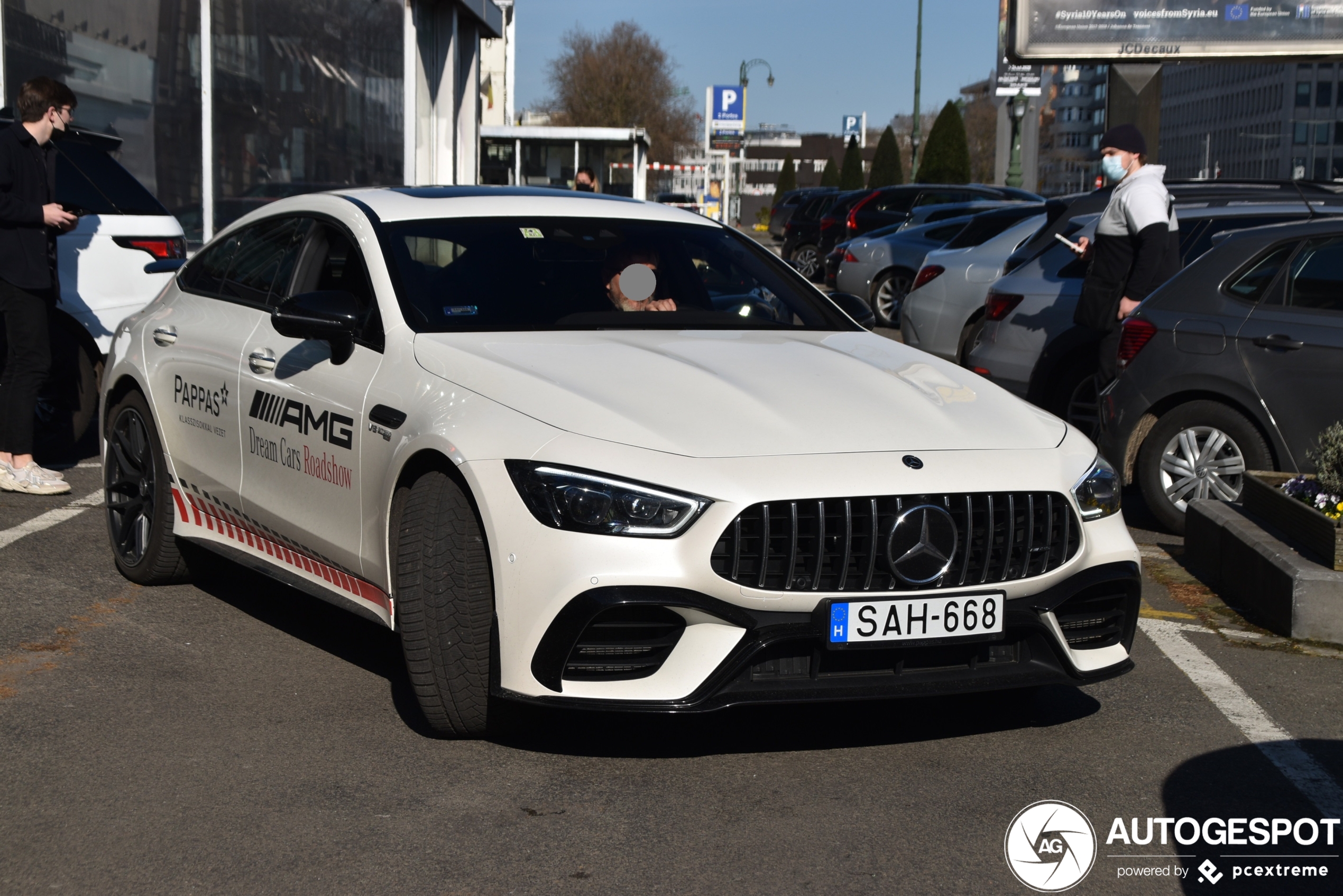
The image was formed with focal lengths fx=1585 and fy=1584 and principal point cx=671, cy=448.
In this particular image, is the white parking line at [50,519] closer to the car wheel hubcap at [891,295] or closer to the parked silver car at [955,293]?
the parked silver car at [955,293]

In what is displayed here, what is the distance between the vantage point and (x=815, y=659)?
3.96 metres

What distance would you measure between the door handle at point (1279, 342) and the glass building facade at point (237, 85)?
10340 mm

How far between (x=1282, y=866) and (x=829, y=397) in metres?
1.66

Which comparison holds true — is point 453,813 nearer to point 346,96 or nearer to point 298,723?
point 298,723

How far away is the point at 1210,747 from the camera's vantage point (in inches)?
177

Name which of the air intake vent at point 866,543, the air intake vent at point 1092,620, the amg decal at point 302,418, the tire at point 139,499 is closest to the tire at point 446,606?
the amg decal at point 302,418

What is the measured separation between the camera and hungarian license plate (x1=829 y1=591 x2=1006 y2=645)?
3910mm

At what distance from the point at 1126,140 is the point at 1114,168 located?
170 millimetres

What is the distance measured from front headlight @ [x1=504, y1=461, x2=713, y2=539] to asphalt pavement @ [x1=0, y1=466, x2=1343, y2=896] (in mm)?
686

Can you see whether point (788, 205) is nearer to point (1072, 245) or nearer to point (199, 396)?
point (1072, 245)

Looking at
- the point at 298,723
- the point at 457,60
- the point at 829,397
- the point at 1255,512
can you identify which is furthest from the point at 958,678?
the point at 457,60

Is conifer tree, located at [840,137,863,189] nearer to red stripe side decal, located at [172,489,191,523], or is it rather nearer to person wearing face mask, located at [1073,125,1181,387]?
person wearing face mask, located at [1073,125,1181,387]

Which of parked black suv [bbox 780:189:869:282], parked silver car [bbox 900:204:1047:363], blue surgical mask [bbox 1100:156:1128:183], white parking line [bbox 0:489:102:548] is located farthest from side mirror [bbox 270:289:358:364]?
parked black suv [bbox 780:189:869:282]

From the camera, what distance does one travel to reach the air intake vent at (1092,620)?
14.0 ft
